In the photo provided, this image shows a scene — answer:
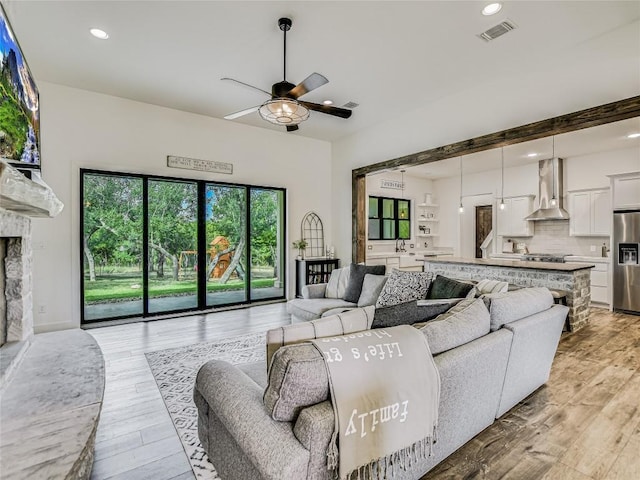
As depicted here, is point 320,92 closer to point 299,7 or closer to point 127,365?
point 299,7

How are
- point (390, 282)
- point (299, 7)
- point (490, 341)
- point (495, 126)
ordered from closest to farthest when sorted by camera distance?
point (490, 341) → point (299, 7) → point (390, 282) → point (495, 126)

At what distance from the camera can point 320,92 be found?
15.3 ft

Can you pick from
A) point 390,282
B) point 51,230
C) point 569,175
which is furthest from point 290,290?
point 569,175

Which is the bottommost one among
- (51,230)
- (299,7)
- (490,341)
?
(490,341)

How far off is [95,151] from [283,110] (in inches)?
124

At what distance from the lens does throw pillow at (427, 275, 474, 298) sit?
109 inches

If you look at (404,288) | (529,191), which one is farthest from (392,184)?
(404,288)

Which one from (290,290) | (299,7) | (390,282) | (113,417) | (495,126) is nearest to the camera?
(113,417)

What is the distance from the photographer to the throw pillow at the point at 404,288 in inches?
127

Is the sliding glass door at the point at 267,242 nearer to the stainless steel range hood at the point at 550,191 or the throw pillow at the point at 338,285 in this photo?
the throw pillow at the point at 338,285

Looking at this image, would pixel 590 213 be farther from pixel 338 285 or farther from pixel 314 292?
pixel 314 292

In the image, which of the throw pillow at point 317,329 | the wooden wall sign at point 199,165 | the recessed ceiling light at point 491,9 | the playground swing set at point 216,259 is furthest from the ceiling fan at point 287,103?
the playground swing set at point 216,259

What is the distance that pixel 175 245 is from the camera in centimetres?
546

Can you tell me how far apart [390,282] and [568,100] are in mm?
2798
